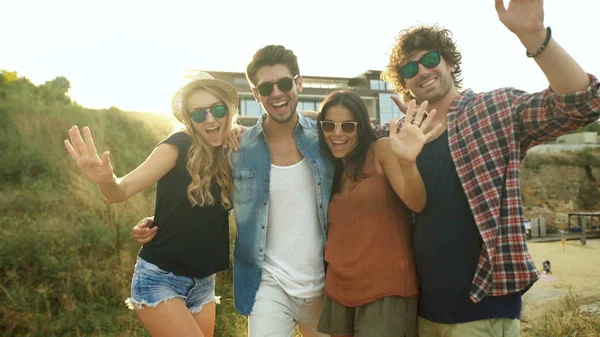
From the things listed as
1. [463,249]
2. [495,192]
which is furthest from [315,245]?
[495,192]

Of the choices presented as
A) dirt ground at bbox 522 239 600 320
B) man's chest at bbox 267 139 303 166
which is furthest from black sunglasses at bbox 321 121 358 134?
dirt ground at bbox 522 239 600 320

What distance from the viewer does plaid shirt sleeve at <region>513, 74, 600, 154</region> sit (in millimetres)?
2088

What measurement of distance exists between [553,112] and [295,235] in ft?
5.61

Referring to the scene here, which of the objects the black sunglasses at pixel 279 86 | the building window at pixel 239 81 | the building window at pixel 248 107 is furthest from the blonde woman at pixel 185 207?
the building window at pixel 239 81

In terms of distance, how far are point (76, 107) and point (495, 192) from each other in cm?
1815

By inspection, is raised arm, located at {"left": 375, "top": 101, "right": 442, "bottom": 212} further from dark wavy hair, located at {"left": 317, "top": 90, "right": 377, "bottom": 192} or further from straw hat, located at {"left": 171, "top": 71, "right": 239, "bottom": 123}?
straw hat, located at {"left": 171, "top": 71, "right": 239, "bottom": 123}

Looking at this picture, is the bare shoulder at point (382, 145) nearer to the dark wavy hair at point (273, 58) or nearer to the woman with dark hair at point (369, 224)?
the woman with dark hair at point (369, 224)

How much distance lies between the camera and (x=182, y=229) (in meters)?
3.03

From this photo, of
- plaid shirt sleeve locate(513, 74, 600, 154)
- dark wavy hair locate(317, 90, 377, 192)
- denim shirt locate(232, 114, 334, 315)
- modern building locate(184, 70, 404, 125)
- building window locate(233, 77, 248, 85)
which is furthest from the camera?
building window locate(233, 77, 248, 85)

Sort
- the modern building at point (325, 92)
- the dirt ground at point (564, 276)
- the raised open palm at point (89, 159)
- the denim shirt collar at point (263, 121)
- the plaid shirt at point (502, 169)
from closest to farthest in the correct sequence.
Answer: the plaid shirt at point (502, 169) < the raised open palm at point (89, 159) < the denim shirt collar at point (263, 121) < the dirt ground at point (564, 276) < the modern building at point (325, 92)

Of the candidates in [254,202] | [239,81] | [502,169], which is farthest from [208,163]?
[239,81]

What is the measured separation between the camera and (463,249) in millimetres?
2469

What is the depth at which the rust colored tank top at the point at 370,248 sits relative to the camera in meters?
2.55

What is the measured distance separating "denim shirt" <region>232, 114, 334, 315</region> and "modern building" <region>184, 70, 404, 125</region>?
3276 cm
